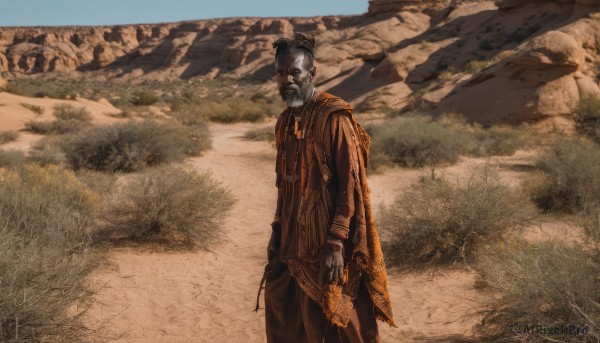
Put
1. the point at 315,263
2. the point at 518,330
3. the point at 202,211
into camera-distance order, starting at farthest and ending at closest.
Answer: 1. the point at 202,211
2. the point at 518,330
3. the point at 315,263

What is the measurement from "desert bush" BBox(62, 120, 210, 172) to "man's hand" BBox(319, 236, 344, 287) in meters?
7.76

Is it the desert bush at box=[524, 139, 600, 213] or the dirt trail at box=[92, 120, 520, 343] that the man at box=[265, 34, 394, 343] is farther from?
the desert bush at box=[524, 139, 600, 213]

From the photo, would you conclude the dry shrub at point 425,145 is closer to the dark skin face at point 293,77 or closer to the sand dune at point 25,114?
the dark skin face at point 293,77

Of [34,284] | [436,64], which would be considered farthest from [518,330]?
[436,64]

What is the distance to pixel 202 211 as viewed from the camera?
5.76m

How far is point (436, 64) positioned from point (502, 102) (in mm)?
9399

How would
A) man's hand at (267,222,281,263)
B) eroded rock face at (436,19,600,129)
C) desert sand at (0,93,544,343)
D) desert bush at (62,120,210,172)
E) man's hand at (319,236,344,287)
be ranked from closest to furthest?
man's hand at (319,236,344,287), man's hand at (267,222,281,263), desert sand at (0,93,544,343), desert bush at (62,120,210,172), eroded rock face at (436,19,600,129)

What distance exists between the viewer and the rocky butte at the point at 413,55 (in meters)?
15.4

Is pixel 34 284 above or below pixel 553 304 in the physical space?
above

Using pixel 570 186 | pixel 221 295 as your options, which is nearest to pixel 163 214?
pixel 221 295

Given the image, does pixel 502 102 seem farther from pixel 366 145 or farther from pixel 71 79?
pixel 71 79

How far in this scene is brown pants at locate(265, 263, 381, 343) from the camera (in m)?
2.16

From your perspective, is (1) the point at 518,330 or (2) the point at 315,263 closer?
(2) the point at 315,263

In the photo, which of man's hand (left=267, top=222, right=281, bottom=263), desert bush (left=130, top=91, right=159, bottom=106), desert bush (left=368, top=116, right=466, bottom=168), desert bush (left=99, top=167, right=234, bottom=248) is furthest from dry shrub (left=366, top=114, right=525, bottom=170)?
desert bush (left=130, top=91, right=159, bottom=106)
